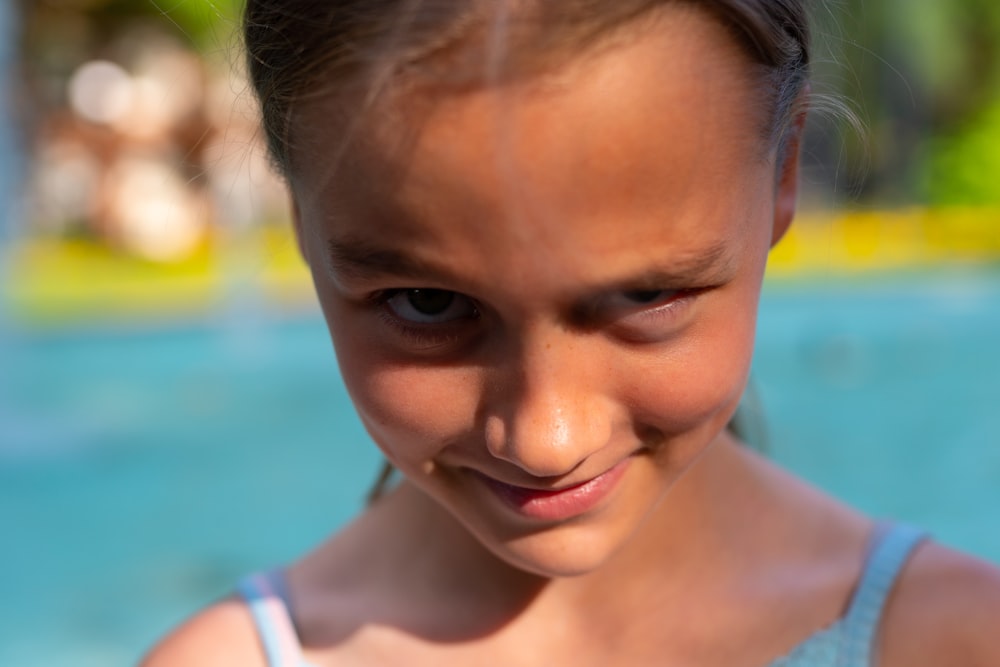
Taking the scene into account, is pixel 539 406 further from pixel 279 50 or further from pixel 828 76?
pixel 828 76

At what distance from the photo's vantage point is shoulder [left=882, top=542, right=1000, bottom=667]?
1348 millimetres

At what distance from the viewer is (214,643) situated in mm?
1557

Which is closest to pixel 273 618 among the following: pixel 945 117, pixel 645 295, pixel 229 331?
pixel 645 295

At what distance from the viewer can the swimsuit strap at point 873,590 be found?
1.41 meters

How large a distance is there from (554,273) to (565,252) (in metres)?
0.02

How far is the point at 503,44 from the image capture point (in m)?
0.92

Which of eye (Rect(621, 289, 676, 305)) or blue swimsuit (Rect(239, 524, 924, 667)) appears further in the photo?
blue swimsuit (Rect(239, 524, 924, 667))

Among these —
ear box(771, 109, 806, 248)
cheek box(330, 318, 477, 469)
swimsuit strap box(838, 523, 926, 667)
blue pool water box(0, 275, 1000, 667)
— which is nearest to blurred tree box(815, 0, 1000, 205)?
blue pool water box(0, 275, 1000, 667)

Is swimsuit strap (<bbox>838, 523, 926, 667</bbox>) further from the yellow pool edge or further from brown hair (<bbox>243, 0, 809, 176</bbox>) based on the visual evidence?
the yellow pool edge

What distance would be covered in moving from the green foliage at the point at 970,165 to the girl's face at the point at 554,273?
1243cm

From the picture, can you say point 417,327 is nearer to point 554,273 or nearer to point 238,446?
point 554,273

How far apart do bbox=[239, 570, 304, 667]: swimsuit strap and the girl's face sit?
479mm

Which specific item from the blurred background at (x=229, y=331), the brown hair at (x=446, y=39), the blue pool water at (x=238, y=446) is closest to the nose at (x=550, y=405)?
the brown hair at (x=446, y=39)

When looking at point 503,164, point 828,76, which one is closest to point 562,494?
point 503,164
